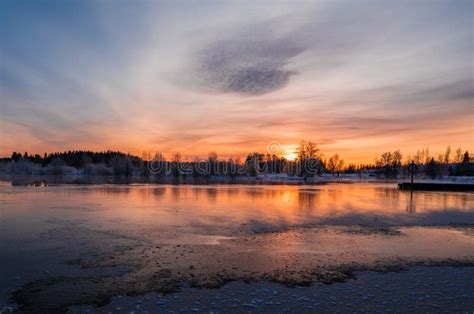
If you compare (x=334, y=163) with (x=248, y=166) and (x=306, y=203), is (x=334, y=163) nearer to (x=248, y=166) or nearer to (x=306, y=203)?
(x=248, y=166)

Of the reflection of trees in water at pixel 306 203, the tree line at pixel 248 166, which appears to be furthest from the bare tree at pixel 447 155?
the reflection of trees in water at pixel 306 203

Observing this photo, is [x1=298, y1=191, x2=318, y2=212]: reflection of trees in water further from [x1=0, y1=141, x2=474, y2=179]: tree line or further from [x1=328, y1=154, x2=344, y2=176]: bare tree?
[x1=328, y1=154, x2=344, y2=176]: bare tree

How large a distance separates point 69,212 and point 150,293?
550 inches

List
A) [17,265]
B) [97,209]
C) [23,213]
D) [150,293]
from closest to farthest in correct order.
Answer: [150,293]
[17,265]
[23,213]
[97,209]

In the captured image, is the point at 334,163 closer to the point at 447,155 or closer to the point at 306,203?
the point at 447,155

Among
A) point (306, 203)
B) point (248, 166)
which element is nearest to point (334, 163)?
point (248, 166)

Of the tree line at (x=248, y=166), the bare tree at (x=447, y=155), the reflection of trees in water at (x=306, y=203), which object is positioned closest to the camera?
the reflection of trees in water at (x=306, y=203)

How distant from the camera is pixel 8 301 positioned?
6996mm

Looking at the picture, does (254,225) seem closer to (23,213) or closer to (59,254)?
(59,254)

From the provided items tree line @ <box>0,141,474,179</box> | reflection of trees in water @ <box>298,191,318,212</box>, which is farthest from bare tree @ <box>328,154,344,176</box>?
reflection of trees in water @ <box>298,191,318,212</box>

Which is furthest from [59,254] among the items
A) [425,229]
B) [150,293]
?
[425,229]

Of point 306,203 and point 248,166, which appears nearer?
point 306,203

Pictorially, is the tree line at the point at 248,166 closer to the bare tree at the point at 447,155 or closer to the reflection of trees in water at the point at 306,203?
the bare tree at the point at 447,155

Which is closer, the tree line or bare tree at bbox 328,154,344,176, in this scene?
the tree line
